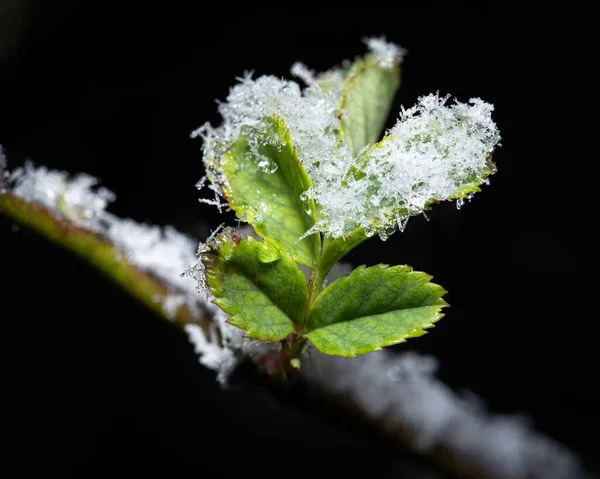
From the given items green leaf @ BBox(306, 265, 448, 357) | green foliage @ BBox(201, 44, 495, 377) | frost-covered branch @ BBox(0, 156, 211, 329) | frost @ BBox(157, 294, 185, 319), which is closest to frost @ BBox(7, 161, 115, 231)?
frost-covered branch @ BBox(0, 156, 211, 329)

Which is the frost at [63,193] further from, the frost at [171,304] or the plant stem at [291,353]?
the plant stem at [291,353]

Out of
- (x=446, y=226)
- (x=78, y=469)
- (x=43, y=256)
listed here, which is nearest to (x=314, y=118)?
(x=446, y=226)

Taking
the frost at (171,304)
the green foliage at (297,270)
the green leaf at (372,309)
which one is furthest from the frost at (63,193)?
the green leaf at (372,309)

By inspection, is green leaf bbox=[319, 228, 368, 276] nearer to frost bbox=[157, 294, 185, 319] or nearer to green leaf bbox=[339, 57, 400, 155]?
green leaf bbox=[339, 57, 400, 155]

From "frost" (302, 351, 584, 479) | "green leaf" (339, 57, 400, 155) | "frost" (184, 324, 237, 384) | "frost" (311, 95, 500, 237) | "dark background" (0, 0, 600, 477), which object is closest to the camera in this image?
"frost" (311, 95, 500, 237)

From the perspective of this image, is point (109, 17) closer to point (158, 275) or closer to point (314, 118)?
point (158, 275)

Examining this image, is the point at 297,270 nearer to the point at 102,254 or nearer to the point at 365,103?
the point at 365,103

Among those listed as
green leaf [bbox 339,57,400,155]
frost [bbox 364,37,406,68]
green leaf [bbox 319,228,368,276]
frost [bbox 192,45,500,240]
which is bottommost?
green leaf [bbox 319,228,368,276]
